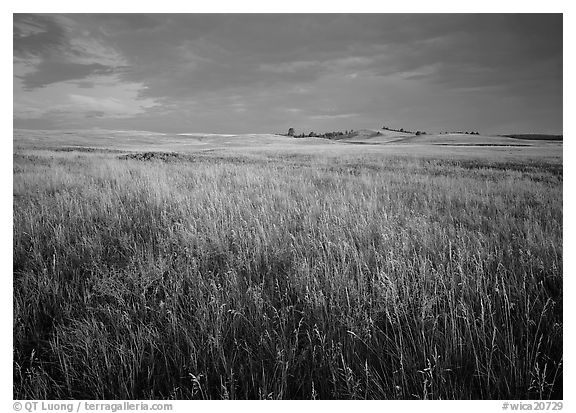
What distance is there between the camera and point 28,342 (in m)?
2.14

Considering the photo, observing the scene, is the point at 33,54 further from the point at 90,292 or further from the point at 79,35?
the point at 90,292

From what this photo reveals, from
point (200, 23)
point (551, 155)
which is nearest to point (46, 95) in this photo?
point (200, 23)

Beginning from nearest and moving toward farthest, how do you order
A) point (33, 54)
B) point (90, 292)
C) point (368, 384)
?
point (368, 384) < point (90, 292) < point (33, 54)

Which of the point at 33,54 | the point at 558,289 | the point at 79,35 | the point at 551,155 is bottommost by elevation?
the point at 558,289

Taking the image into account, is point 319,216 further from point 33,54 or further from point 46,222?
point 33,54

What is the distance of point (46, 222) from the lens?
3.76 meters

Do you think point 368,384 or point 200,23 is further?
point 200,23

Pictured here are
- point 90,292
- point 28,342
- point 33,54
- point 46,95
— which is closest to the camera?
point 28,342

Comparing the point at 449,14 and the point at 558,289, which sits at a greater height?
the point at 449,14

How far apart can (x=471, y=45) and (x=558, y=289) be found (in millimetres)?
2653

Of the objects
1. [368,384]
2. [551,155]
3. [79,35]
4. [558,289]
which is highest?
[79,35]

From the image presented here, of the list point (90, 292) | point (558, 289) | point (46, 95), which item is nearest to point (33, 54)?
point (46, 95)

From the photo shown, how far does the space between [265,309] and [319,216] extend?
2.13m

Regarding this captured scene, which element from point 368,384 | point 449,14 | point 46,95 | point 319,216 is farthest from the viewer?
point 319,216
